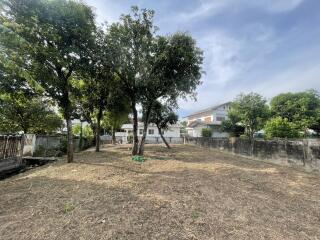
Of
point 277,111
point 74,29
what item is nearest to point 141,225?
point 74,29

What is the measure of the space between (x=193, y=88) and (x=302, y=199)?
9955 millimetres

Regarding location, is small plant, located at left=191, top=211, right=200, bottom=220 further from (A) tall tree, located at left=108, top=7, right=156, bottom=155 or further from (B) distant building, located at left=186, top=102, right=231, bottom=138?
(B) distant building, located at left=186, top=102, right=231, bottom=138

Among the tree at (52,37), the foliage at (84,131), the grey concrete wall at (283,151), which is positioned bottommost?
the grey concrete wall at (283,151)

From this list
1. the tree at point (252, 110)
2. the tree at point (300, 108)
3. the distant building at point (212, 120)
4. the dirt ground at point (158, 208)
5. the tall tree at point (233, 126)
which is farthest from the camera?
the distant building at point (212, 120)

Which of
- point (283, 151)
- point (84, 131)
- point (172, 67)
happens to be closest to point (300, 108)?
point (283, 151)

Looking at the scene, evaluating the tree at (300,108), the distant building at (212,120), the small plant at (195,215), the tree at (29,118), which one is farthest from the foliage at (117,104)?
the tree at (300,108)

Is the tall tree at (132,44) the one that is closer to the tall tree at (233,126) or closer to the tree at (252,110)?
the tree at (252,110)

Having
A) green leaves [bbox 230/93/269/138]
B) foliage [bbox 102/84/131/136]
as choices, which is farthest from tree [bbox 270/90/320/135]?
foliage [bbox 102/84/131/136]

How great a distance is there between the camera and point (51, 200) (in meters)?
4.92

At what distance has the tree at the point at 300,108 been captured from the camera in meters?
30.6

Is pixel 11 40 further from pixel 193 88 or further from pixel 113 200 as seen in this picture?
pixel 193 88

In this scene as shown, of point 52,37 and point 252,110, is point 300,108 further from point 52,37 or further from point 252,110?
point 52,37

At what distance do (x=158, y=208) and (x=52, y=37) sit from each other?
8434mm

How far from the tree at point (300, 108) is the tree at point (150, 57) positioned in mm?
24650
